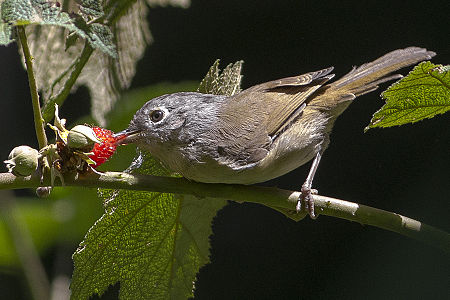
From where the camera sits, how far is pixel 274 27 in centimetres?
340

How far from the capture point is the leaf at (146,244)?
1.84m

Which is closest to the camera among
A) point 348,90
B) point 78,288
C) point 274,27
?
point 78,288

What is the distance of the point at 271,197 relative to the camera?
1.52 m

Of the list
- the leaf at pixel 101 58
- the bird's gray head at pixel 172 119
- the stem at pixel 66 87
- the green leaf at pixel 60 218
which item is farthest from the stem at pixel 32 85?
the green leaf at pixel 60 218

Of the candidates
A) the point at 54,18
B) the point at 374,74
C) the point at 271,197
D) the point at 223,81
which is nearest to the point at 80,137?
the point at 54,18

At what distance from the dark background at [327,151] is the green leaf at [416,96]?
87cm

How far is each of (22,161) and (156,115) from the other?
83 centimetres

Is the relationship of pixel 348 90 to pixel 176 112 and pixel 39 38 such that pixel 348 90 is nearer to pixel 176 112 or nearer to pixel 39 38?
pixel 176 112

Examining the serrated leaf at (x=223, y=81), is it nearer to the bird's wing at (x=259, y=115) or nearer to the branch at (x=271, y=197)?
the bird's wing at (x=259, y=115)

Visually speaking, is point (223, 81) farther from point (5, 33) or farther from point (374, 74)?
point (5, 33)

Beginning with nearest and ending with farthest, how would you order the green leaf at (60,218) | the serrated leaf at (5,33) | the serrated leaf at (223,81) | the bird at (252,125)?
1. the serrated leaf at (5,33)
2. the bird at (252,125)
3. the serrated leaf at (223,81)
4. the green leaf at (60,218)

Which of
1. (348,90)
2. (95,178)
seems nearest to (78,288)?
(95,178)

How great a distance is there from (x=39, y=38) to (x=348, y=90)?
1227 mm

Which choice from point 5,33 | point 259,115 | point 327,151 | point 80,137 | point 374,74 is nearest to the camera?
point 5,33
